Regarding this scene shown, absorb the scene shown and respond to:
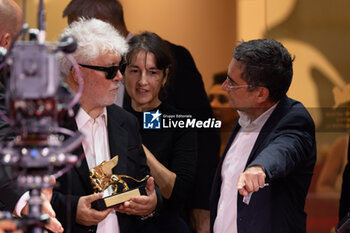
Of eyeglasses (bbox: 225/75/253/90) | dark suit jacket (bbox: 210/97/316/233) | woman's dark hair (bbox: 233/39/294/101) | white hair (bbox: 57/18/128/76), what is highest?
white hair (bbox: 57/18/128/76)

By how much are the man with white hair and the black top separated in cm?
26

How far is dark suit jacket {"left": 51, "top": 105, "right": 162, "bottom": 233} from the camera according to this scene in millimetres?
2598

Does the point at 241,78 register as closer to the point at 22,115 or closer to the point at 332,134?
the point at 332,134

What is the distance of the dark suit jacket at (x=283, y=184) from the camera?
2.80 m

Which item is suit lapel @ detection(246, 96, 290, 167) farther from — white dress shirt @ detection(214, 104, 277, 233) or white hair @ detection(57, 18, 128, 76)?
white hair @ detection(57, 18, 128, 76)

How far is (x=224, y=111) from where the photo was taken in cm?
322

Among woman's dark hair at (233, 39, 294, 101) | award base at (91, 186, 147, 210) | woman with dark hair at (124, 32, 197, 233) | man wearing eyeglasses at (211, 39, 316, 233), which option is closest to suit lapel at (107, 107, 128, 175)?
award base at (91, 186, 147, 210)

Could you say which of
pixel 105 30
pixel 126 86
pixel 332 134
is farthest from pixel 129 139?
pixel 332 134

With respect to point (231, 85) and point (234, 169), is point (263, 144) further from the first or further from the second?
point (231, 85)

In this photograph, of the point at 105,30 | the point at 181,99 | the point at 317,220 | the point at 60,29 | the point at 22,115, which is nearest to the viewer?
the point at 22,115

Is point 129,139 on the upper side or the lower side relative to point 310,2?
lower

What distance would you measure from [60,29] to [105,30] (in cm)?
31

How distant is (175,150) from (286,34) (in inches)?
34.2

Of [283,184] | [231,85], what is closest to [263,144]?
[283,184]
